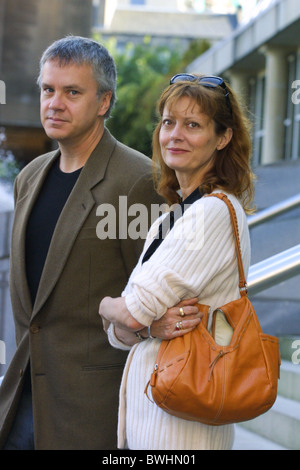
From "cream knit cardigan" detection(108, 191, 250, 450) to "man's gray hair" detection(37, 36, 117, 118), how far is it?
833 millimetres

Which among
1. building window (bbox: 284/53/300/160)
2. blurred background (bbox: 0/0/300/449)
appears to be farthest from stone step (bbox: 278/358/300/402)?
building window (bbox: 284/53/300/160)

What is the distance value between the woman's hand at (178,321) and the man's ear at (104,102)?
0.98 m

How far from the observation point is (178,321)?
203 centimetres

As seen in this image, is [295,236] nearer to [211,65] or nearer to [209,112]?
[209,112]

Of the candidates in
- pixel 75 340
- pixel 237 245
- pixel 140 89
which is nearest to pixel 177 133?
pixel 237 245

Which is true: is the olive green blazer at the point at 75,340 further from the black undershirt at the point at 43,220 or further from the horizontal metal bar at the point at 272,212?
the horizontal metal bar at the point at 272,212

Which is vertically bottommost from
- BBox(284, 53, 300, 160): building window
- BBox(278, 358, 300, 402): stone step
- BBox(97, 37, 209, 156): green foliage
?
BBox(278, 358, 300, 402): stone step

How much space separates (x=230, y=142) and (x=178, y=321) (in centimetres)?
64

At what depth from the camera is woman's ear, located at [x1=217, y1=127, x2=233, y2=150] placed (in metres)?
2.33

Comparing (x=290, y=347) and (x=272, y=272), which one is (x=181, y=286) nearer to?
(x=272, y=272)

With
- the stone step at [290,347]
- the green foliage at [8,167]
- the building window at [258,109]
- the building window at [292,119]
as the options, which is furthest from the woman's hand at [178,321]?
the building window at [258,109]

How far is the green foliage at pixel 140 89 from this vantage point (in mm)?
28720

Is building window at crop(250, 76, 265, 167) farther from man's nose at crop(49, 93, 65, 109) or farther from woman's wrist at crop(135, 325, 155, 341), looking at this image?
woman's wrist at crop(135, 325, 155, 341)
